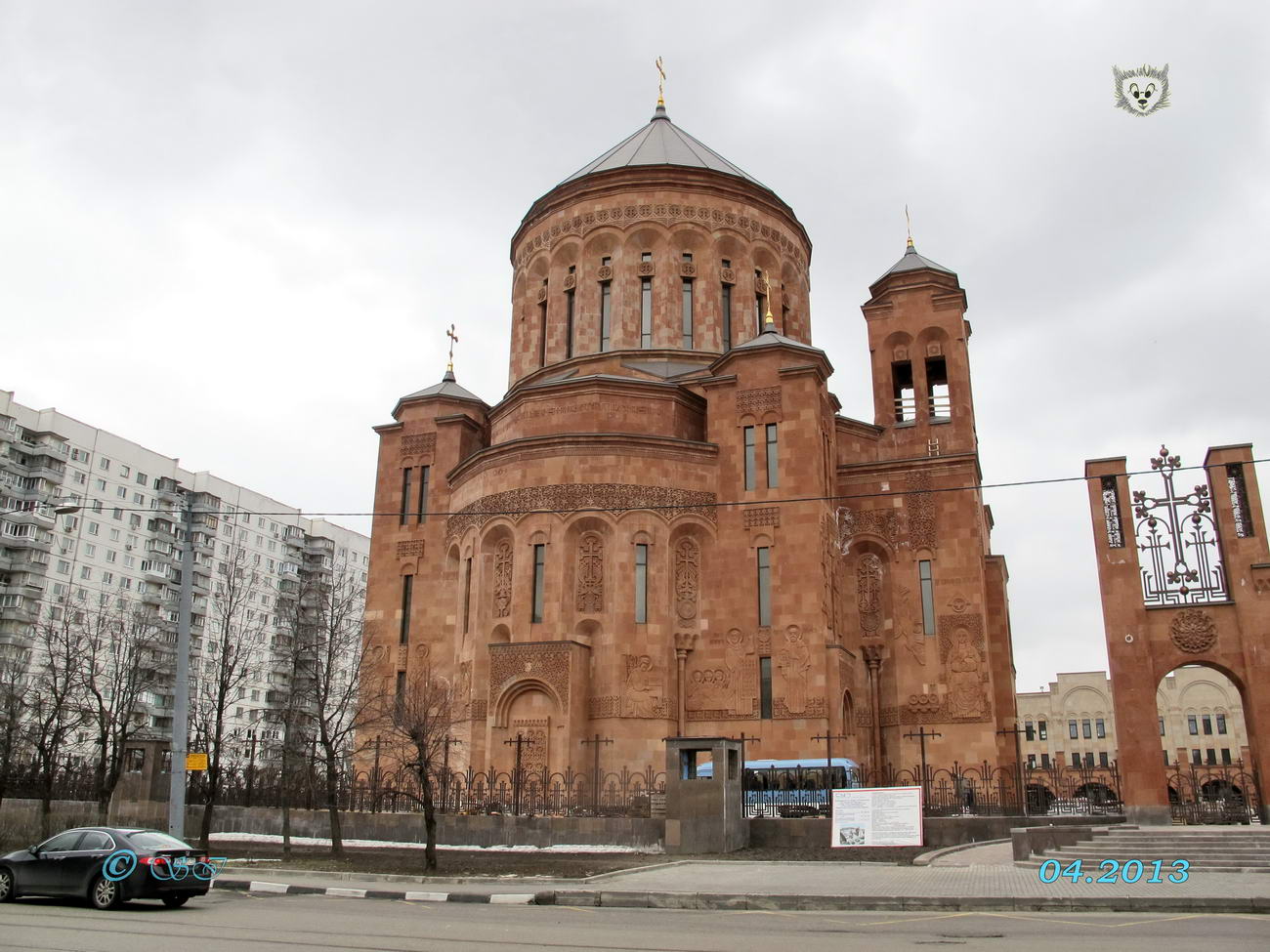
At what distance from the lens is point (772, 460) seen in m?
29.0

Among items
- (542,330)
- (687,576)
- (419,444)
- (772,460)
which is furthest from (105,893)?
(542,330)

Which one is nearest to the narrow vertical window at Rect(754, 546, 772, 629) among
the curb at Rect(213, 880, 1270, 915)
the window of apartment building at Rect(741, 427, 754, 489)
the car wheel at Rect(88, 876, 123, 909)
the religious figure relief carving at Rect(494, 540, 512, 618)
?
the window of apartment building at Rect(741, 427, 754, 489)

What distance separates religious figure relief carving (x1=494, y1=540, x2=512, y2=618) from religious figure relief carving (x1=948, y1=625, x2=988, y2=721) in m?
12.2

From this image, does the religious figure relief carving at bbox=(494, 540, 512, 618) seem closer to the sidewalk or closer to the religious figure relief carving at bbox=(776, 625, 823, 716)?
the religious figure relief carving at bbox=(776, 625, 823, 716)

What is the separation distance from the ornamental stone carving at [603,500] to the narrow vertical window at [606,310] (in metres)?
7.75

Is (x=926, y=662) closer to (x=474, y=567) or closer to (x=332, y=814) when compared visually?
(x=474, y=567)

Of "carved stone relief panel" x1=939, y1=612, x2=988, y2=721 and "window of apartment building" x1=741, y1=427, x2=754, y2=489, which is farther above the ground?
"window of apartment building" x1=741, y1=427, x2=754, y2=489

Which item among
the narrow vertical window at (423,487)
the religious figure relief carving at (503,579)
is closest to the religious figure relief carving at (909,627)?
the religious figure relief carving at (503,579)

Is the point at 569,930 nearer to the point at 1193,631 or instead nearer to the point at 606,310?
the point at 1193,631

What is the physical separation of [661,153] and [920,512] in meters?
15.8

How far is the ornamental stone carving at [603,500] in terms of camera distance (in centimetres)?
2830

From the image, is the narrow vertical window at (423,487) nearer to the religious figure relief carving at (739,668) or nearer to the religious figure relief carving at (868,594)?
the religious figure relief carving at (739,668)

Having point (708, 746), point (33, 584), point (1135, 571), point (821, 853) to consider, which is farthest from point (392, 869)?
point (33, 584)

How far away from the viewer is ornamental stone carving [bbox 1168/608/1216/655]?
2148 centimetres
